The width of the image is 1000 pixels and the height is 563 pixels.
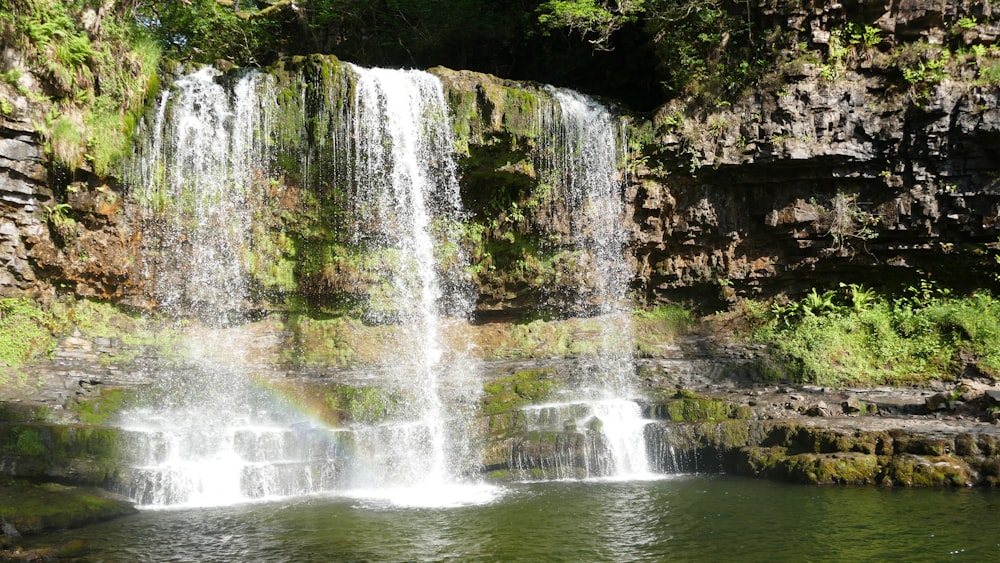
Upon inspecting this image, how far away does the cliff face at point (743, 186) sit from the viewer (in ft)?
46.7

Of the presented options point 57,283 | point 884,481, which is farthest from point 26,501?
point 884,481

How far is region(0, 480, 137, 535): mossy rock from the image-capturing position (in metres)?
8.80

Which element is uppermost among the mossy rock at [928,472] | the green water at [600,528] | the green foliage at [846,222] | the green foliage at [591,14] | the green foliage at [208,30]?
the green foliage at [208,30]

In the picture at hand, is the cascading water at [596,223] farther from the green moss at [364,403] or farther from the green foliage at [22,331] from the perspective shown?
the green foliage at [22,331]

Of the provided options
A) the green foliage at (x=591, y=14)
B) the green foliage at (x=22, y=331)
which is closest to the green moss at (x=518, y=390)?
the green foliage at (x=591, y=14)

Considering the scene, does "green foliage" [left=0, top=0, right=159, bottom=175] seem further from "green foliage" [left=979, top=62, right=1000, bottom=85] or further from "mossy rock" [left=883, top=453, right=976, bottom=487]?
"green foliage" [left=979, top=62, right=1000, bottom=85]

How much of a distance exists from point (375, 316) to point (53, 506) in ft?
24.3

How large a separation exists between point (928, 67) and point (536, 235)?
854 cm

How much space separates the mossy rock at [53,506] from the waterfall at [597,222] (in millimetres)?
8606

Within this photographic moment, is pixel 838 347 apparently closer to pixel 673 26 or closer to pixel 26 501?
pixel 673 26

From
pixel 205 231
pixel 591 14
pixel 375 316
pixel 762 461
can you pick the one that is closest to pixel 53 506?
pixel 205 231

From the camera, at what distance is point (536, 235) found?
1616cm

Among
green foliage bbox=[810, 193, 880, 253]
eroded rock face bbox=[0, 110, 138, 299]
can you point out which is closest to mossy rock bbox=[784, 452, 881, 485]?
green foliage bbox=[810, 193, 880, 253]

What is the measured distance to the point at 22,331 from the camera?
13.1m
